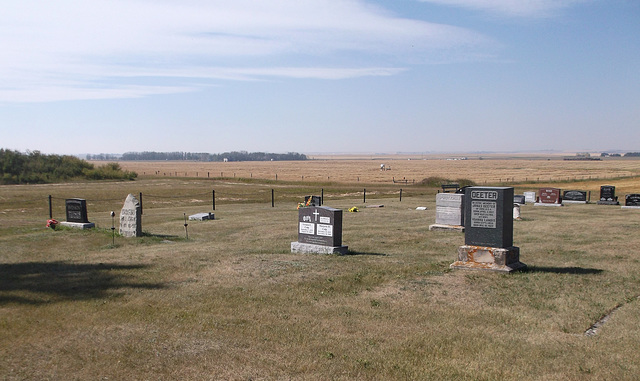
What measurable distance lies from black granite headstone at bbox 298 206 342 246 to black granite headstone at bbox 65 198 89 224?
402 inches

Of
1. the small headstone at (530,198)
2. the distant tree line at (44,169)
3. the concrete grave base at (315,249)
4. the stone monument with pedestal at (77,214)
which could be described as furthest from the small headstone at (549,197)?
the distant tree line at (44,169)

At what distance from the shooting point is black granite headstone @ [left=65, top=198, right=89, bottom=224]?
2097cm

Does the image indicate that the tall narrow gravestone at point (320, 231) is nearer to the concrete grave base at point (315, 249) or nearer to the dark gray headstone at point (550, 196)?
the concrete grave base at point (315, 249)

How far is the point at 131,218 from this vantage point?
18.9 m

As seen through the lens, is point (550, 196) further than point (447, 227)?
Yes

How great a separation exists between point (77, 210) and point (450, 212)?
14.5m

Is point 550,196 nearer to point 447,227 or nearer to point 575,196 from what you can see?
point 575,196

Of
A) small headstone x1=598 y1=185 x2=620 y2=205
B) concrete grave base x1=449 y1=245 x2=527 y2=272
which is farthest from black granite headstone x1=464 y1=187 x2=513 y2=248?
small headstone x1=598 y1=185 x2=620 y2=205

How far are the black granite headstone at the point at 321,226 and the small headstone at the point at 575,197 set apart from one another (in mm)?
26906

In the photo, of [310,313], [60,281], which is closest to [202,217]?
[60,281]

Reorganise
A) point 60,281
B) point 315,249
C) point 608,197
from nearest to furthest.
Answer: point 60,281, point 315,249, point 608,197

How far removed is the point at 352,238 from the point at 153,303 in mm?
9961

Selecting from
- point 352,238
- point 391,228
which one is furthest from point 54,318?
point 391,228

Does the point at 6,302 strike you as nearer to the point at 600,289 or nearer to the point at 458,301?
the point at 458,301
